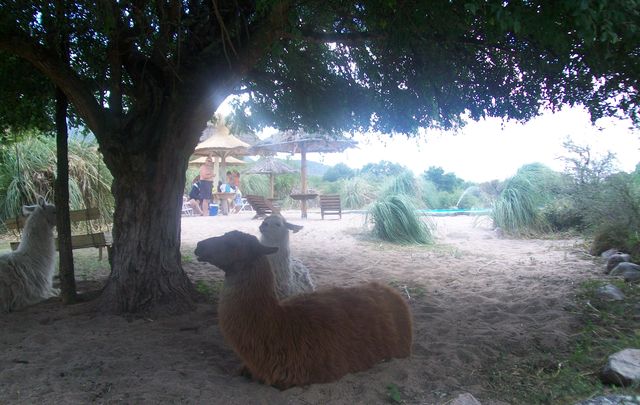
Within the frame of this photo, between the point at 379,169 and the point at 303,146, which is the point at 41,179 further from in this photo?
the point at 379,169

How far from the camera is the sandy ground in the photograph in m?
2.80

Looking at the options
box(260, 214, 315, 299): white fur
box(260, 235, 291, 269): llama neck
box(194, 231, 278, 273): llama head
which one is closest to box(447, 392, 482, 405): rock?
box(194, 231, 278, 273): llama head

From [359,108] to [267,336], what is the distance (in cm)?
451

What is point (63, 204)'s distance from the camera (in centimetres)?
470

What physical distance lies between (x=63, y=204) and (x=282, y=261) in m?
2.47

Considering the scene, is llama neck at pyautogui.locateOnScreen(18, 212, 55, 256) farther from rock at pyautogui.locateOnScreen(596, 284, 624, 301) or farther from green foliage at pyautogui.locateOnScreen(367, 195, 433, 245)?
green foliage at pyautogui.locateOnScreen(367, 195, 433, 245)

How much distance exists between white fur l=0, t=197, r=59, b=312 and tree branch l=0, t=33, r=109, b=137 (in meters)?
1.65

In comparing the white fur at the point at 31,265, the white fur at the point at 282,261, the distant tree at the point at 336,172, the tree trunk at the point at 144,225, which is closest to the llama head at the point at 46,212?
the white fur at the point at 31,265

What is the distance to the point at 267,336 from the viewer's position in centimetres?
291

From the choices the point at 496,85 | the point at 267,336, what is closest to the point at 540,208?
the point at 496,85

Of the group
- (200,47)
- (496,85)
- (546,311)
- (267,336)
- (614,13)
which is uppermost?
(200,47)

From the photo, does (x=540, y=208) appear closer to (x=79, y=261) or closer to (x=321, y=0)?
(x=321, y=0)

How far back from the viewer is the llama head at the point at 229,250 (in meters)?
2.93

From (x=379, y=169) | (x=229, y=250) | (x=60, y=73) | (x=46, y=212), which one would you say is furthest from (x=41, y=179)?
(x=379, y=169)
